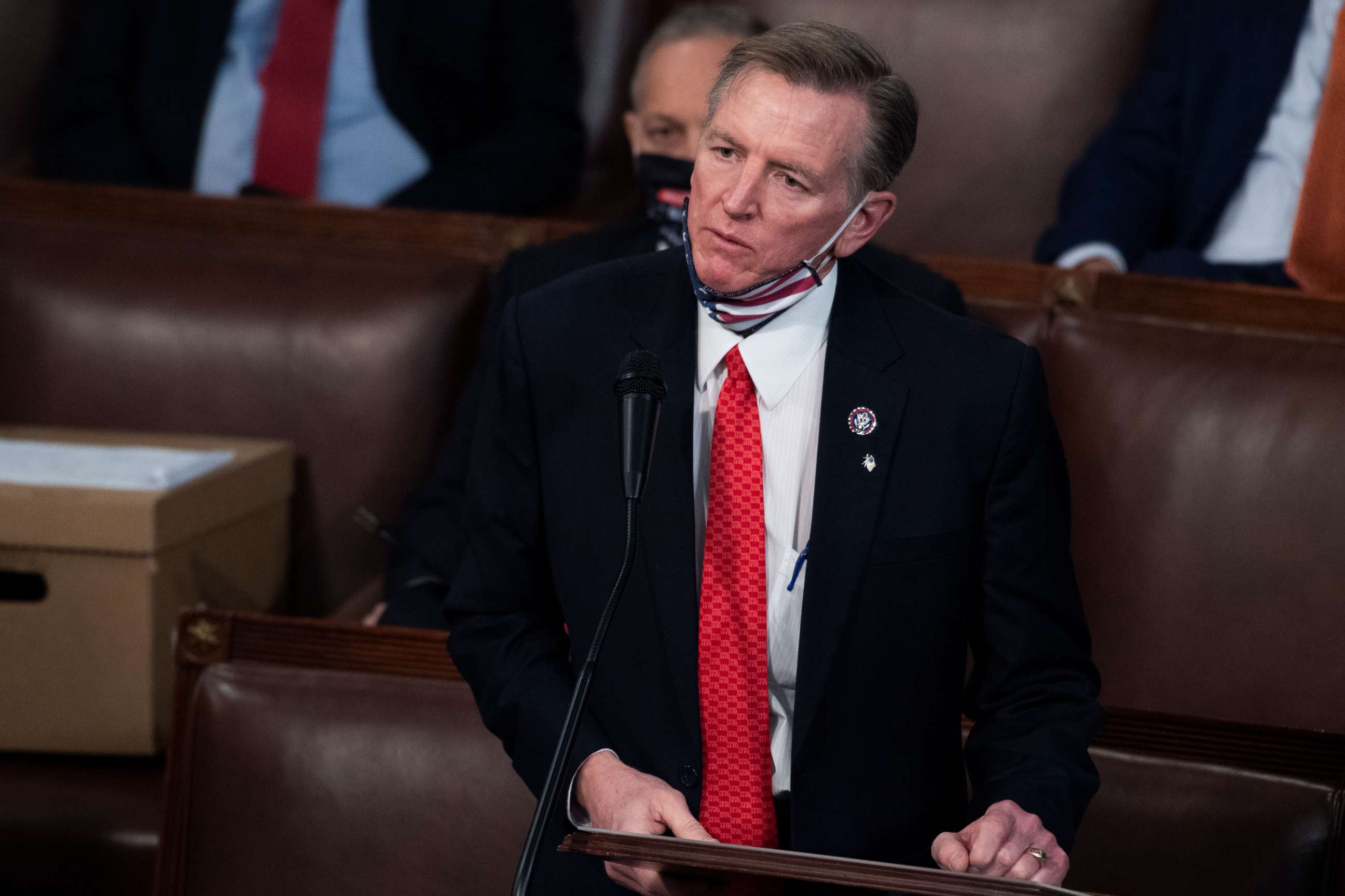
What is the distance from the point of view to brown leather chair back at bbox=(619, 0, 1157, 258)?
2.19 meters

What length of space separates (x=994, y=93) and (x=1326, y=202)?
558 mm

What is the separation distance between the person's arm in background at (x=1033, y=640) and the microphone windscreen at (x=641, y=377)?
270 mm

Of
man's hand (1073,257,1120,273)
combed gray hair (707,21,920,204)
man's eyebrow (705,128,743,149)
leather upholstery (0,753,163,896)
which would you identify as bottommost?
leather upholstery (0,753,163,896)

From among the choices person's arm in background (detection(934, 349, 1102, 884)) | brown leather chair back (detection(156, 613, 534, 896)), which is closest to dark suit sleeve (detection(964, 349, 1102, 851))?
person's arm in background (detection(934, 349, 1102, 884))

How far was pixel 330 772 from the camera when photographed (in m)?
1.24

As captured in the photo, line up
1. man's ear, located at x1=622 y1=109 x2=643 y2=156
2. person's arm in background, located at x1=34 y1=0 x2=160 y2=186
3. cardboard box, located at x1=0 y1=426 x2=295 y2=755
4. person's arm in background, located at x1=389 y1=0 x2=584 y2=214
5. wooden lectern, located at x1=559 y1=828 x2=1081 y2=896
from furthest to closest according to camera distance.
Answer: person's arm in background, located at x1=34 y1=0 x2=160 y2=186, person's arm in background, located at x1=389 y1=0 x2=584 y2=214, man's ear, located at x1=622 y1=109 x2=643 y2=156, cardboard box, located at x1=0 y1=426 x2=295 y2=755, wooden lectern, located at x1=559 y1=828 x2=1081 y2=896

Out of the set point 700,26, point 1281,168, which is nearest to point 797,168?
point 700,26

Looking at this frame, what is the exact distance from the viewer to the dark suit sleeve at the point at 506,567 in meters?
0.98

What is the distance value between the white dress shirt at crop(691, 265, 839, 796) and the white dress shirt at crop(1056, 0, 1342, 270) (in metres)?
1.08

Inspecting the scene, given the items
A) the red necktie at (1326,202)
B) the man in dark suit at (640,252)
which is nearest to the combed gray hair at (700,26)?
the man in dark suit at (640,252)

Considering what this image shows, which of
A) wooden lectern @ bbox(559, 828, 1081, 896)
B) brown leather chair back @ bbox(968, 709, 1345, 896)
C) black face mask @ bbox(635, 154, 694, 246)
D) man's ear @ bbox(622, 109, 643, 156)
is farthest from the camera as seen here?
man's ear @ bbox(622, 109, 643, 156)

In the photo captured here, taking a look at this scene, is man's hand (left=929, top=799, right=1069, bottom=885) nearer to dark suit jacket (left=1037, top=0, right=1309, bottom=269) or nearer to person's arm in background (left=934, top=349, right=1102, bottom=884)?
person's arm in background (left=934, top=349, right=1102, bottom=884)

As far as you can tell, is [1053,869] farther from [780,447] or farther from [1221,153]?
[1221,153]

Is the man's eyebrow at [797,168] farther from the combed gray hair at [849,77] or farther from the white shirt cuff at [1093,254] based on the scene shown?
the white shirt cuff at [1093,254]
